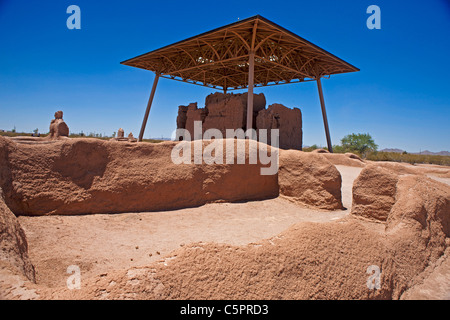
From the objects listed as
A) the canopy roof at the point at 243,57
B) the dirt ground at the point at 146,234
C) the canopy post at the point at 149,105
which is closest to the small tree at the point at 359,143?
the canopy roof at the point at 243,57

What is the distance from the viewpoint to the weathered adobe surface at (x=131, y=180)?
4.38 m

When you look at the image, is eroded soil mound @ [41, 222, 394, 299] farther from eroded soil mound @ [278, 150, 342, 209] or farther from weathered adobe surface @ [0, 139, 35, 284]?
eroded soil mound @ [278, 150, 342, 209]

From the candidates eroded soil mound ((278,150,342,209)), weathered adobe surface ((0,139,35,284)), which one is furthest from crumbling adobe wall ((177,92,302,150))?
weathered adobe surface ((0,139,35,284))

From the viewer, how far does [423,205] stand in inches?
127

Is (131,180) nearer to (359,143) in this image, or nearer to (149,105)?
(149,105)

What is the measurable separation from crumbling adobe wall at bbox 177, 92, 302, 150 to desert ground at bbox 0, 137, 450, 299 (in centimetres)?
709

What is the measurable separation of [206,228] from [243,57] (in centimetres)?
1070

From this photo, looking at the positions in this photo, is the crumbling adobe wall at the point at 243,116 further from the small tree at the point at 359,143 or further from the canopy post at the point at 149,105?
the small tree at the point at 359,143

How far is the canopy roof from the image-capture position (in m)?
12.1

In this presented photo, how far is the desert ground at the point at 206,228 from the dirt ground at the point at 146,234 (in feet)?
0.07
